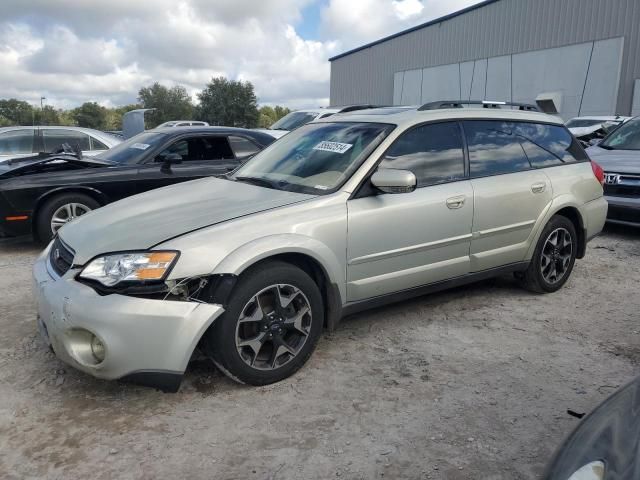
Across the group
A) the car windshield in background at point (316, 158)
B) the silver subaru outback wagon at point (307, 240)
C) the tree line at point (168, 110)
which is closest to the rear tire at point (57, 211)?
the silver subaru outback wagon at point (307, 240)

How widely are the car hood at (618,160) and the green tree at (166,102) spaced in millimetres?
63603

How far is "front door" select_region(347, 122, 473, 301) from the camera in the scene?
3432 millimetres

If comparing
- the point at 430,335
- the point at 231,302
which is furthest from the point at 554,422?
the point at 231,302

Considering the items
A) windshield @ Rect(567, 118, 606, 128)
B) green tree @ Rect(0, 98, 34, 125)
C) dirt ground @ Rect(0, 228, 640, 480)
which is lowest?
dirt ground @ Rect(0, 228, 640, 480)

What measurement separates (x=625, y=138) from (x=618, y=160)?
96 cm

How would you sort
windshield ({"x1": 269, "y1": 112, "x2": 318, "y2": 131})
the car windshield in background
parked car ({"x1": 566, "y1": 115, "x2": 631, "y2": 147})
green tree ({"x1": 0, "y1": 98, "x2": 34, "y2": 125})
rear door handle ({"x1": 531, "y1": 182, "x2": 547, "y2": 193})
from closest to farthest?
the car windshield in background → rear door handle ({"x1": 531, "y1": 182, "x2": 547, "y2": 193}) → windshield ({"x1": 269, "y1": 112, "x2": 318, "y2": 131}) → parked car ({"x1": 566, "y1": 115, "x2": 631, "y2": 147}) → green tree ({"x1": 0, "y1": 98, "x2": 34, "y2": 125})

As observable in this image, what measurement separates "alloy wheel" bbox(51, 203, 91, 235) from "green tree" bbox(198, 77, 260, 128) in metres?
48.1

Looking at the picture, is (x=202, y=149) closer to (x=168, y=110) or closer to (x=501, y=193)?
(x=501, y=193)

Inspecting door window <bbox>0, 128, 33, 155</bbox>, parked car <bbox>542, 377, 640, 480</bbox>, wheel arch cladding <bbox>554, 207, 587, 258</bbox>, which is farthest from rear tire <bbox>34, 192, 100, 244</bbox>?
parked car <bbox>542, 377, 640, 480</bbox>

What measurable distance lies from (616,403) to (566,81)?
23091 millimetres

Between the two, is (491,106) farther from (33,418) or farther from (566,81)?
(566,81)

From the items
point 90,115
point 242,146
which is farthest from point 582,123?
point 90,115

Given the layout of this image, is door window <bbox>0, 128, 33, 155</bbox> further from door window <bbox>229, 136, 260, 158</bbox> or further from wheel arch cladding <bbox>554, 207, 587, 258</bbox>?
wheel arch cladding <bbox>554, 207, 587, 258</bbox>

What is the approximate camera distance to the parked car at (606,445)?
1.38 meters
